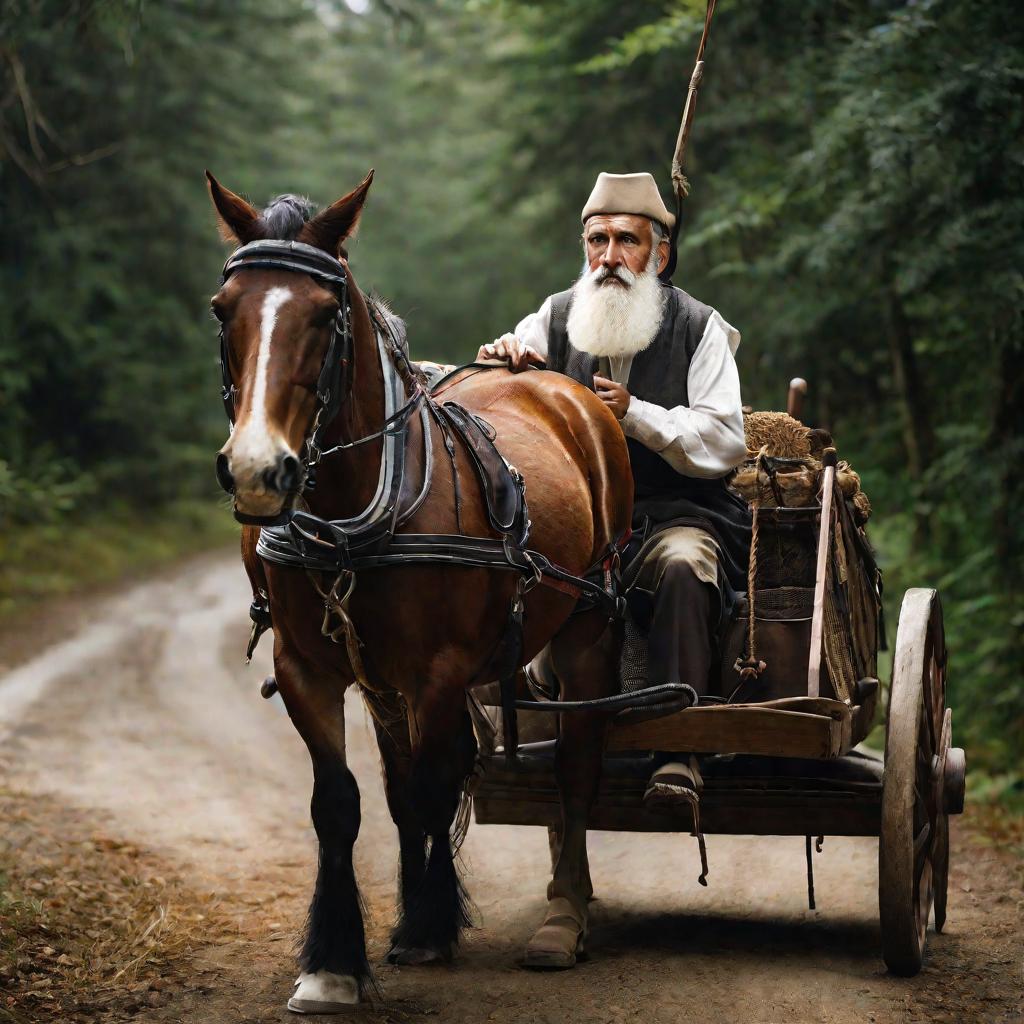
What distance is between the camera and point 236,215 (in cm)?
374

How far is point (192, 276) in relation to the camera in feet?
61.5

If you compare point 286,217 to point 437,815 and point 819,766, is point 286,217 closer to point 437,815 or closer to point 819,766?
point 437,815

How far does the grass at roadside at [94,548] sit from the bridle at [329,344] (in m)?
10.3

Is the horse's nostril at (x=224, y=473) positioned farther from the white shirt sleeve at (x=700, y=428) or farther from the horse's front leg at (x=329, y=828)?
the white shirt sleeve at (x=700, y=428)

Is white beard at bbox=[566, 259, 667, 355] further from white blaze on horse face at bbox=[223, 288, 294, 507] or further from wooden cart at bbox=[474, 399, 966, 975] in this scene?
white blaze on horse face at bbox=[223, 288, 294, 507]

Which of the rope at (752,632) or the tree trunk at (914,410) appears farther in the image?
the tree trunk at (914,410)

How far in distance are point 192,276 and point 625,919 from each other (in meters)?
14.9

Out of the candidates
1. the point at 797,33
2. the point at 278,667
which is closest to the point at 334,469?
the point at 278,667

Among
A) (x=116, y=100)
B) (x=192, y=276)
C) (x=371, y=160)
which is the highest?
(x=371, y=160)

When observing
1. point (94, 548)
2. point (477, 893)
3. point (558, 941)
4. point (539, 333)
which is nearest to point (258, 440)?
point (558, 941)

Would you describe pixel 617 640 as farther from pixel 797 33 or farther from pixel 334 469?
pixel 797 33

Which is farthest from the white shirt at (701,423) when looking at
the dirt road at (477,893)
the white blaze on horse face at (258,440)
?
the white blaze on horse face at (258,440)

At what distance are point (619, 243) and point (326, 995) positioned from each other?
3073 mm

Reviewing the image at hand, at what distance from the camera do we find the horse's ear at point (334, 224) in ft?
12.2
